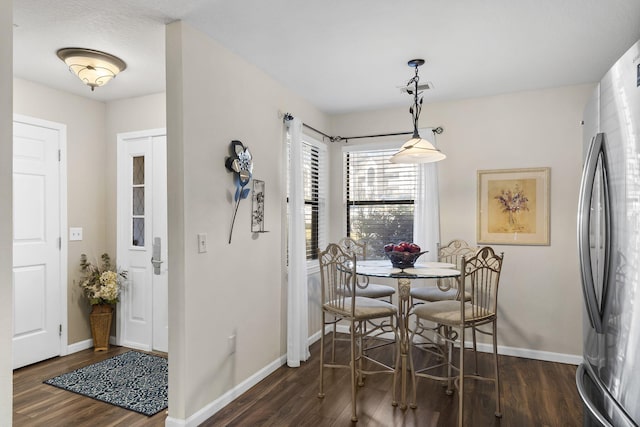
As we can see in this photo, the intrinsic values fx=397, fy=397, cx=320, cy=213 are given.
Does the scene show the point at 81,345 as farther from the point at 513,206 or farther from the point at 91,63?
the point at 513,206

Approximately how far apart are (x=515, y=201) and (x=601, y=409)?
2.68 m

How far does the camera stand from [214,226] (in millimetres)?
2691

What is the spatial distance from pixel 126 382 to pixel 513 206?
12.1 feet

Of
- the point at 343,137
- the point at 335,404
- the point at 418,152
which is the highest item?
the point at 343,137

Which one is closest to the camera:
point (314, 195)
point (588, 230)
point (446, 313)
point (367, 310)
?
point (588, 230)

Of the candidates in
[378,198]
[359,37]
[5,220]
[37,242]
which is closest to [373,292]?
[378,198]

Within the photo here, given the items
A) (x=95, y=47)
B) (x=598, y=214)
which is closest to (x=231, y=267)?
(x=95, y=47)

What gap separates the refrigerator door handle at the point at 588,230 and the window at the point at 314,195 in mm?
2776

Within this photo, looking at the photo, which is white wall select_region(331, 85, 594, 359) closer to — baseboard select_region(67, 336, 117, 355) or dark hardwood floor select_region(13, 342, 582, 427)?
dark hardwood floor select_region(13, 342, 582, 427)

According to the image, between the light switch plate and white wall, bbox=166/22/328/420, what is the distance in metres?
1.99

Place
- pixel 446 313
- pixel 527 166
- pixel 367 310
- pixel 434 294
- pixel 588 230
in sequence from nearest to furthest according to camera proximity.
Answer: pixel 588 230
pixel 446 313
pixel 367 310
pixel 434 294
pixel 527 166

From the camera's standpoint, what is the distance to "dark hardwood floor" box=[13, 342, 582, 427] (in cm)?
255

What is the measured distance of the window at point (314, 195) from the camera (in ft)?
13.5

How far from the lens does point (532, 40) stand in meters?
2.67
